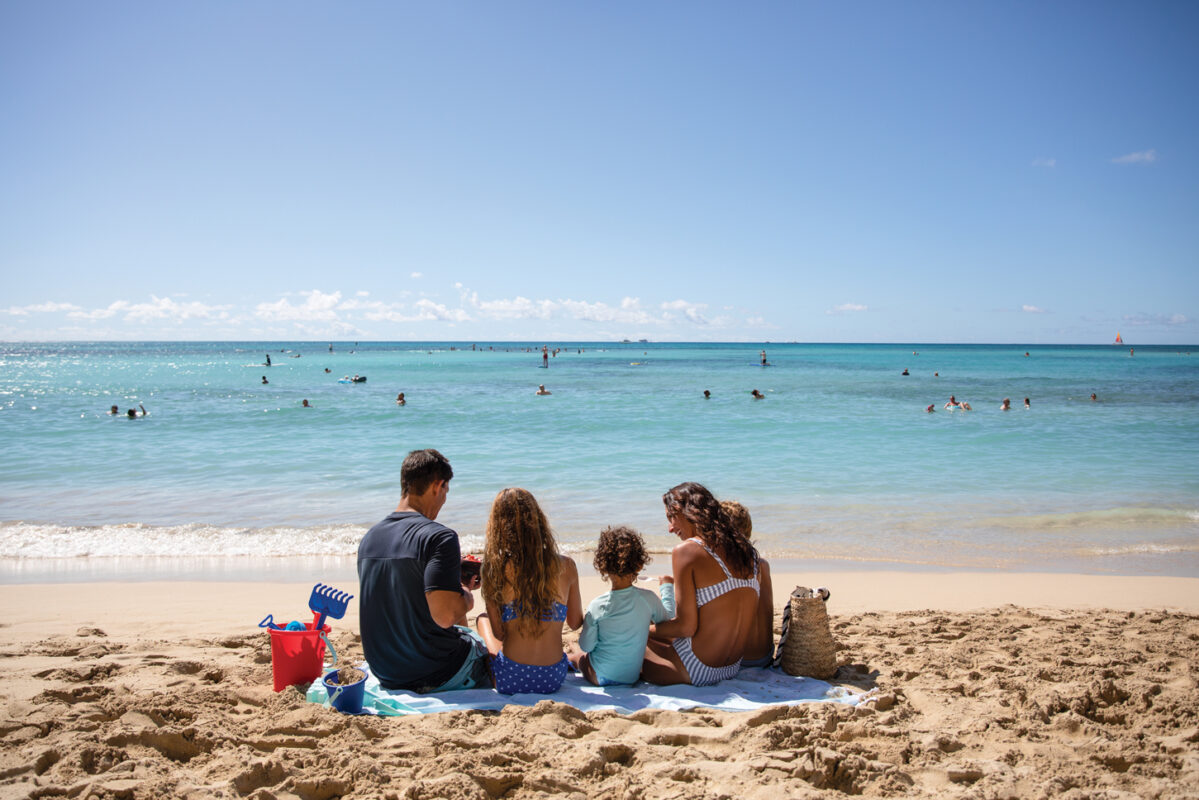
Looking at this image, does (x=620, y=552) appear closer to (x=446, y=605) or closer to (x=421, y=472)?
(x=446, y=605)

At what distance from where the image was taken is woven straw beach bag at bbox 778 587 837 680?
14.1 ft

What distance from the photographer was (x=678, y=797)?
109 inches

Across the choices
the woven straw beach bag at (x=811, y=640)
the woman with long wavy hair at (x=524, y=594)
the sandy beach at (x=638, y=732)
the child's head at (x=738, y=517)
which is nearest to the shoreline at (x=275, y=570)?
the sandy beach at (x=638, y=732)

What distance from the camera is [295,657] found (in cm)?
396

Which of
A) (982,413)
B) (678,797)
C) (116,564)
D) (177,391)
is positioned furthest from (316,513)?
(177,391)

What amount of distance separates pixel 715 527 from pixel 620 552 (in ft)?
2.01

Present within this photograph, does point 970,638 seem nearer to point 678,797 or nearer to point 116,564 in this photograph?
point 678,797

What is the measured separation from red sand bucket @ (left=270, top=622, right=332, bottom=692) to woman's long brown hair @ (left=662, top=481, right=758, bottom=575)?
2259mm

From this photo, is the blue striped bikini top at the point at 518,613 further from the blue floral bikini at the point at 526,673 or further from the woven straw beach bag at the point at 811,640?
the woven straw beach bag at the point at 811,640

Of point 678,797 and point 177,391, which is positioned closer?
point 678,797

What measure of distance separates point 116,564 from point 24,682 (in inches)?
164

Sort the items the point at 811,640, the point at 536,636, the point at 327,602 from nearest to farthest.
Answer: the point at 536,636 < the point at 327,602 < the point at 811,640

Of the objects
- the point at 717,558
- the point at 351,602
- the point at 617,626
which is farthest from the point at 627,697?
the point at 351,602

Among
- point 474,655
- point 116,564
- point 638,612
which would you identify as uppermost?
point 638,612
